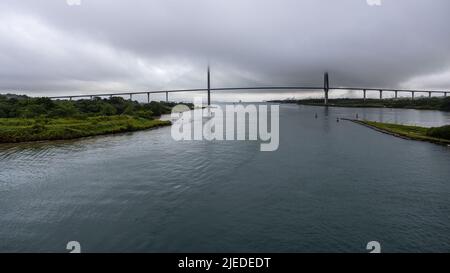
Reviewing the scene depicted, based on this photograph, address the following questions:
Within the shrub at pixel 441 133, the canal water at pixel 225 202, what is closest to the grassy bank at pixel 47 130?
the canal water at pixel 225 202

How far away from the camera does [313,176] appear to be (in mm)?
21500

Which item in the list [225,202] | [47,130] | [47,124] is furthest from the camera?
[47,124]

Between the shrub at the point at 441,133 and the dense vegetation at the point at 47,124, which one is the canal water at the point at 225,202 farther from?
the dense vegetation at the point at 47,124

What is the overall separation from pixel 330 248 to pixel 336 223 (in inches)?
95.8

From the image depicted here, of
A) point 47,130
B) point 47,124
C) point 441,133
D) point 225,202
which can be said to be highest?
point 47,124

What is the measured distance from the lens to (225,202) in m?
16.2

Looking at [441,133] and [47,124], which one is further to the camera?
[47,124]

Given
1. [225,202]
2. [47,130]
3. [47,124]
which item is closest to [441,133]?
[225,202]

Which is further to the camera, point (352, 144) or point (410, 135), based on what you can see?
point (410, 135)

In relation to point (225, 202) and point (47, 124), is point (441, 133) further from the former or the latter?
point (47, 124)

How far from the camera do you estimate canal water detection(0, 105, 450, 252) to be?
11875mm

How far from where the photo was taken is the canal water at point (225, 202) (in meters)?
11.9
